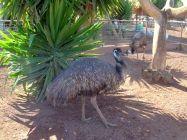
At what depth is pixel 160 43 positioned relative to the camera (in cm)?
742

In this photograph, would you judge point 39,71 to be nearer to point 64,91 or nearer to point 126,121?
point 64,91

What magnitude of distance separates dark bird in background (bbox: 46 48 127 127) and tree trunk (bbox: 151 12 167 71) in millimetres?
2979

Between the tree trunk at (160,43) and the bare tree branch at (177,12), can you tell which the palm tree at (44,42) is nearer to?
the tree trunk at (160,43)

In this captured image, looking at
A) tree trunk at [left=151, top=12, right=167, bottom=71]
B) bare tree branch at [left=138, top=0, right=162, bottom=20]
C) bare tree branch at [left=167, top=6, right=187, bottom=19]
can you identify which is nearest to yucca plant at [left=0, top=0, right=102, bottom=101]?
bare tree branch at [left=138, top=0, right=162, bottom=20]

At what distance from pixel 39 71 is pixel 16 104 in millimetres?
922

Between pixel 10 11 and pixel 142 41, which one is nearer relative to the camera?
pixel 10 11

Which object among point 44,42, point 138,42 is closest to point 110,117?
point 44,42

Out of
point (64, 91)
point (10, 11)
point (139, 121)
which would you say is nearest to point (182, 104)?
point (139, 121)

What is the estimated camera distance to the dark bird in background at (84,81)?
4570mm

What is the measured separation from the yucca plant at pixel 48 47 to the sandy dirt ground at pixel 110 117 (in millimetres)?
601

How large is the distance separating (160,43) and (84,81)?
3584 mm

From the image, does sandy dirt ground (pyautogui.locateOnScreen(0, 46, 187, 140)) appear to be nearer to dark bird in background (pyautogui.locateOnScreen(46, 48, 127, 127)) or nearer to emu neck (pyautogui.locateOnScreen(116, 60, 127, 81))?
dark bird in background (pyautogui.locateOnScreen(46, 48, 127, 127))

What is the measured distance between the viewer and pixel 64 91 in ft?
14.9

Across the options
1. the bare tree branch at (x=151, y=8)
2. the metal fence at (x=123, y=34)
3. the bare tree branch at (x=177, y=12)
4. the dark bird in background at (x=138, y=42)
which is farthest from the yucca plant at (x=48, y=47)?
the metal fence at (x=123, y=34)
